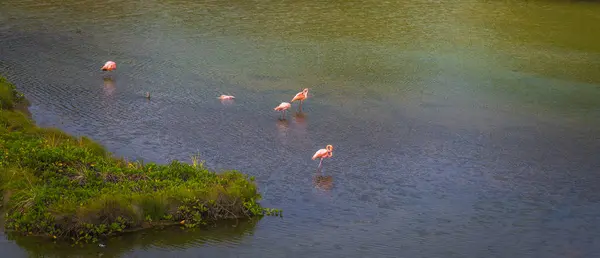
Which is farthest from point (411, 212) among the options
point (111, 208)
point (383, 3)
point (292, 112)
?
point (383, 3)

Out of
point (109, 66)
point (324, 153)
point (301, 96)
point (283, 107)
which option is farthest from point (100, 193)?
point (109, 66)

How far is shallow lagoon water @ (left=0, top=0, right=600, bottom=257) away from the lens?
451 inches

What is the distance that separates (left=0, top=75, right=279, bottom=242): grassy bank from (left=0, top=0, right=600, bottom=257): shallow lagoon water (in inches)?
11.0

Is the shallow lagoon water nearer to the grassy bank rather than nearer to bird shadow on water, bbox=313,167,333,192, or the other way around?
bird shadow on water, bbox=313,167,333,192

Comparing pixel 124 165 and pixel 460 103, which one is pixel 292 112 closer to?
pixel 460 103

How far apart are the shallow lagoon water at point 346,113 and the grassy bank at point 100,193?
280 millimetres

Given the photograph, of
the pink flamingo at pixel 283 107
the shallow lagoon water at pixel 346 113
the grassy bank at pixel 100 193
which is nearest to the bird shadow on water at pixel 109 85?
the shallow lagoon water at pixel 346 113

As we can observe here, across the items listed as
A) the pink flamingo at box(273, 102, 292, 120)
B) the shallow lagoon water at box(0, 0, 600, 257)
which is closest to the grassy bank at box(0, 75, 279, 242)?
the shallow lagoon water at box(0, 0, 600, 257)

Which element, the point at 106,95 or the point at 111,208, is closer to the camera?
the point at 111,208

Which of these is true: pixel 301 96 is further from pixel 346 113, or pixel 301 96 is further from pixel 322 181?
pixel 322 181

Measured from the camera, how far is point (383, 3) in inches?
1179

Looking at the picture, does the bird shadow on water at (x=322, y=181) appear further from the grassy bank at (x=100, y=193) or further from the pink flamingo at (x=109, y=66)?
the pink flamingo at (x=109, y=66)

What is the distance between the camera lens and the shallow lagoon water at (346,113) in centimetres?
1145

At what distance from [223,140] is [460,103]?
18.5 ft
